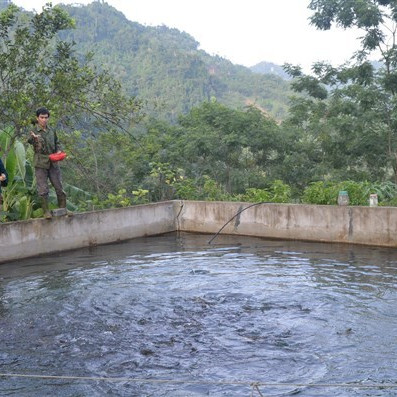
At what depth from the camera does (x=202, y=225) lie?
13.8 m

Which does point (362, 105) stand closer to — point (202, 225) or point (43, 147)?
point (202, 225)

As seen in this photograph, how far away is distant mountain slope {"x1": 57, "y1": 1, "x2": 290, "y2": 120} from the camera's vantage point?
49.6m

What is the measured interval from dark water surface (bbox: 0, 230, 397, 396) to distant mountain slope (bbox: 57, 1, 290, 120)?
3452 cm

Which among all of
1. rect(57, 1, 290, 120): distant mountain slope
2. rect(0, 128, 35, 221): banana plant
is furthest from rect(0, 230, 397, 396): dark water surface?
rect(57, 1, 290, 120): distant mountain slope

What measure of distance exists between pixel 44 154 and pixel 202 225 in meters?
4.39

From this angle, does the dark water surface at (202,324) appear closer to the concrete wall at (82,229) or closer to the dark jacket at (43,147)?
the concrete wall at (82,229)

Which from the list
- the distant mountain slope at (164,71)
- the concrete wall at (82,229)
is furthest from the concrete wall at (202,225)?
the distant mountain slope at (164,71)

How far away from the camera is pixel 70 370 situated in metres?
5.50

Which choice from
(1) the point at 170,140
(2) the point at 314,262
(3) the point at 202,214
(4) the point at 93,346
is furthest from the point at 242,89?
(4) the point at 93,346

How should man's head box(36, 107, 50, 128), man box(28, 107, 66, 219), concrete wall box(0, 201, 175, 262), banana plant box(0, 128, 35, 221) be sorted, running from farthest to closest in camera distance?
1. banana plant box(0, 128, 35, 221)
2. concrete wall box(0, 201, 175, 262)
3. man box(28, 107, 66, 219)
4. man's head box(36, 107, 50, 128)

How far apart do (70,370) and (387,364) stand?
2876 mm

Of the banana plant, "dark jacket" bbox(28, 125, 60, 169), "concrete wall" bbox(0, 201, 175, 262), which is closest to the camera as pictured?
"dark jacket" bbox(28, 125, 60, 169)

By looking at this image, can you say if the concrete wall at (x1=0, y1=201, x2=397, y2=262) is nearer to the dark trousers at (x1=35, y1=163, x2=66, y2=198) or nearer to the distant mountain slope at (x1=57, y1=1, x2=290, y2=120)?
the dark trousers at (x1=35, y1=163, x2=66, y2=198)

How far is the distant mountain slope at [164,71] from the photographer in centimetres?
4962
